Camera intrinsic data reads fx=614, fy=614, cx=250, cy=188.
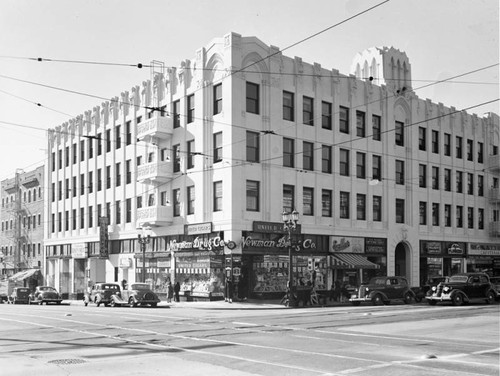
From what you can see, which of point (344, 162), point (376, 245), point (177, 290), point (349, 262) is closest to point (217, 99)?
point (344, 162)

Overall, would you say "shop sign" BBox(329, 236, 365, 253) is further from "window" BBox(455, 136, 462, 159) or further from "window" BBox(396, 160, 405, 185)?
Result: "window" BBox(455, 136, 462, 159)

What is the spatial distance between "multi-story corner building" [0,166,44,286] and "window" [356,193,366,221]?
3563 cm

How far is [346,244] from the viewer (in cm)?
4462

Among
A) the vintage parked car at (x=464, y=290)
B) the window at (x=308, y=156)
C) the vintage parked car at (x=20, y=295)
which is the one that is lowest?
the vintage parked car at (x=20, y=295)

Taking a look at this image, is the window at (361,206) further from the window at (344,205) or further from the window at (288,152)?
the window at (288,152)

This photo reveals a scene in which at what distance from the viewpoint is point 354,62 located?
52469 mm

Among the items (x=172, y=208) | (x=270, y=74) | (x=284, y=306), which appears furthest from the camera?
(x=172, y=208)

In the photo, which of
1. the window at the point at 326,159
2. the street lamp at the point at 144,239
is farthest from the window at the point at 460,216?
the street lamp at the point at 144,239

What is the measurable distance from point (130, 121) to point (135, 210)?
24.4 ft

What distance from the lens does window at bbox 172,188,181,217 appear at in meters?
43.2

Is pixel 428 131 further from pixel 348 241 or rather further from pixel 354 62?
pixel 348 241

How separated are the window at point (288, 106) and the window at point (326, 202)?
19.2 feet

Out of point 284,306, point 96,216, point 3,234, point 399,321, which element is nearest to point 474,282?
point 284,306

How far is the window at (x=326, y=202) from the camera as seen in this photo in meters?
43.7
